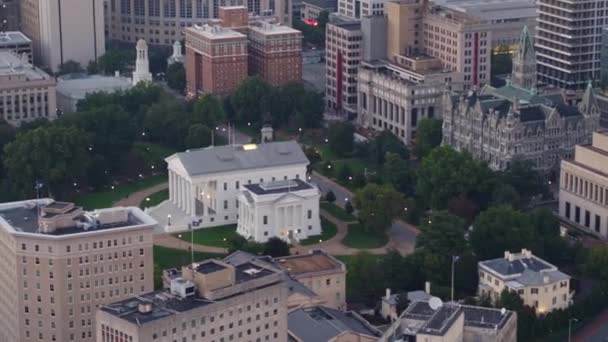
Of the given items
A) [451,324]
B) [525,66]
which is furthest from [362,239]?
[451,324]

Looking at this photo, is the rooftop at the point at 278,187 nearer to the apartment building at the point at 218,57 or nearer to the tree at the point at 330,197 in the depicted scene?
the tree at the point at 330,197

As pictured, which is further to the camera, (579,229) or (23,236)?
(579,229)

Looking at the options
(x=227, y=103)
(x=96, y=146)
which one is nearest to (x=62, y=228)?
(x=96, y=146)

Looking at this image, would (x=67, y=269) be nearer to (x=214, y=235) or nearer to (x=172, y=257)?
(x=172, y=257)

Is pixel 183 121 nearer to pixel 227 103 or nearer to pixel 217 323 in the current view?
pixel 227 103

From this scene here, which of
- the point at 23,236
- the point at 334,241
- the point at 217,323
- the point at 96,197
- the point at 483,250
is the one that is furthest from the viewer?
the point at 96,197

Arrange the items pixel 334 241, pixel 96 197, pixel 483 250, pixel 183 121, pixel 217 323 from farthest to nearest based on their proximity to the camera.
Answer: pixel 183 121 < pixel 96 197 < pixel 334 241 < pixel 483 250 < pixel 217 323
